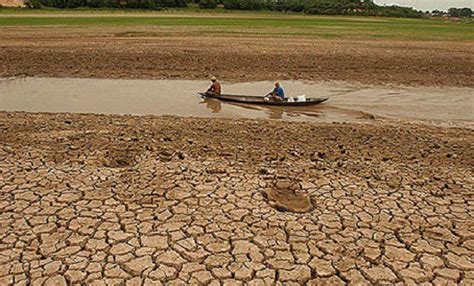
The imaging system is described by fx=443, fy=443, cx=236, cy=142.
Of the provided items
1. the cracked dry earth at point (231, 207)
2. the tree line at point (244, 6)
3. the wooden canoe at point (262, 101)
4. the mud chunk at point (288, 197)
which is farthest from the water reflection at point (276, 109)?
the tree line at point (244, 6)

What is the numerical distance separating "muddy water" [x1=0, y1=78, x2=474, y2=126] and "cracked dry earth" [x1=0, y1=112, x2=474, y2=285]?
10.1ft

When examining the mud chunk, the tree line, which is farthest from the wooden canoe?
the tree line

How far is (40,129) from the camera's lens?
11.0 meters

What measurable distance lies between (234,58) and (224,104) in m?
9.78

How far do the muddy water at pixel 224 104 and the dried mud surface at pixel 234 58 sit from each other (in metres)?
1.58

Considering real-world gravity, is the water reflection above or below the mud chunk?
above

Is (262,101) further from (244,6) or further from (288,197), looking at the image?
(244,6)

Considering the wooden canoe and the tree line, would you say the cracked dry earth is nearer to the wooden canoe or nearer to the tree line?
the wooden canoe

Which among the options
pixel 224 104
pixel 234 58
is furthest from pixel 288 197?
pixel 234 58

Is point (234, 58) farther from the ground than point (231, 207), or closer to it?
farther from the ground

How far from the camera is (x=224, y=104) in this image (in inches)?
596

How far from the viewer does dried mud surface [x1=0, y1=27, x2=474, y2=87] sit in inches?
814

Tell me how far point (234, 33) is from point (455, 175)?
28.8 metres

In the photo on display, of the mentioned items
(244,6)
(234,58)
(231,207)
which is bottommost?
(231,207)
